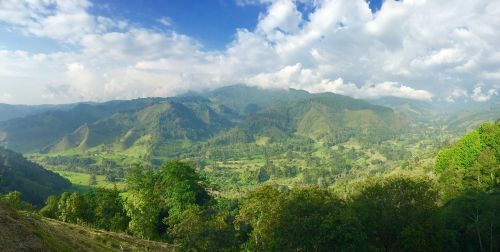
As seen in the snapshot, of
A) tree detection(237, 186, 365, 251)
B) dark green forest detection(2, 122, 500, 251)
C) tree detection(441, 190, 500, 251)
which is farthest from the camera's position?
tree detection(441, 190, 500, 251)

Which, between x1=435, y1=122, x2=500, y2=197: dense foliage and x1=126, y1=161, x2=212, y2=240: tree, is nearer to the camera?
x1=126, y1=161, x2=212, y2=240: tree

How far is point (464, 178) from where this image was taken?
97812mm

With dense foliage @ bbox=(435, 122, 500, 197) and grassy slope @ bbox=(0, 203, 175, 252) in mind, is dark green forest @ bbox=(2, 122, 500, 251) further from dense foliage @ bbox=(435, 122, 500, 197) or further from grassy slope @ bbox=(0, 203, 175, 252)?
grassy slope @ bbox=(0, 203, 175, 252)

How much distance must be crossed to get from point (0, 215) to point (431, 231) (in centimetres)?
5835

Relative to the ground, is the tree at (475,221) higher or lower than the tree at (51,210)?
higher

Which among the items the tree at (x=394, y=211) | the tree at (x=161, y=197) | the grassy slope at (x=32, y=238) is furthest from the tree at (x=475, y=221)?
the grassy slope at (x=32, y=238)

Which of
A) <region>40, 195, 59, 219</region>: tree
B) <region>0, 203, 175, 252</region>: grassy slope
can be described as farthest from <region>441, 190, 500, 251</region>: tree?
<region>40, 195, 59, 219</region>: tree

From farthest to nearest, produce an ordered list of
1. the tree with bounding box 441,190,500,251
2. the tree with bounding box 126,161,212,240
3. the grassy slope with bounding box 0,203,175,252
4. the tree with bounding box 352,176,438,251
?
the tree with bounding box 126,161,212,240 < the tree with bounding box 441,190,500,251 < the tree with bounding box 352,176,438,251 < the grassy slope with bounding box 0,203,175,252

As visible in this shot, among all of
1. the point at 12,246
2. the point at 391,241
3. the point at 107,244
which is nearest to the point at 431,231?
the point at 391,241

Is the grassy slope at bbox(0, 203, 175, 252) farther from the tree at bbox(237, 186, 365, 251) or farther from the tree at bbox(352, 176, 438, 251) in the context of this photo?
the tree at bbox(352, 176, 438, 251)

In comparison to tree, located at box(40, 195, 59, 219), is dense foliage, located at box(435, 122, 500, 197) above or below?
above

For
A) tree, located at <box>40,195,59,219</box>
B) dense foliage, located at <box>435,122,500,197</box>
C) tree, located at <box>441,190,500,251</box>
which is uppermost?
dense foliage, located at <box>435,122,500,197</box>

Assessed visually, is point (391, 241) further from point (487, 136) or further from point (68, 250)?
point (487, 136)

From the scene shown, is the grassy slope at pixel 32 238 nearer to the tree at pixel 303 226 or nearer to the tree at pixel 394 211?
the tree at pixel 303 226
